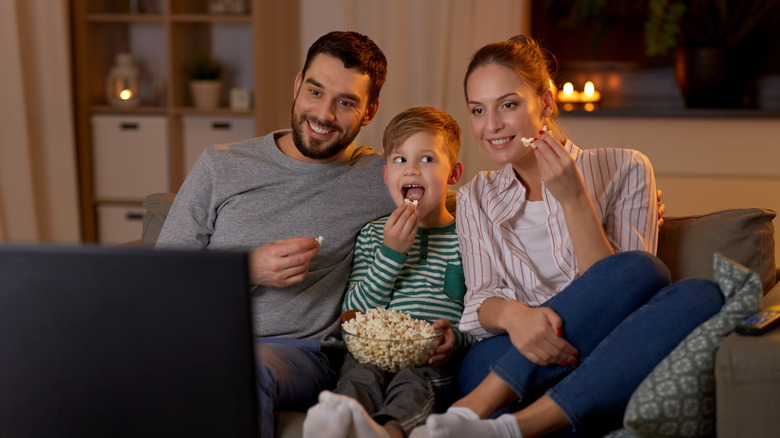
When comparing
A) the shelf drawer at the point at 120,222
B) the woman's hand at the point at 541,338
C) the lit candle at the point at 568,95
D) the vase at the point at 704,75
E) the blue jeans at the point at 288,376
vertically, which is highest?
the vase at the point at 704,75

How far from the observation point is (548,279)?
163 centimetres

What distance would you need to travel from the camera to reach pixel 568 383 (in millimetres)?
1339

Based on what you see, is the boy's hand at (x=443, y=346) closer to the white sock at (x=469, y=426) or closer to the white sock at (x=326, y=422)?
the white sock at (x=469, y=426)

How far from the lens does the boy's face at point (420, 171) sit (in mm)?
1706

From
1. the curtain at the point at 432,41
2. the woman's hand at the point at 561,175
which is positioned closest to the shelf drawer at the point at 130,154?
the curtain at the point at 432,41

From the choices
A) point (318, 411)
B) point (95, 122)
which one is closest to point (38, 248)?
point (318, 411)

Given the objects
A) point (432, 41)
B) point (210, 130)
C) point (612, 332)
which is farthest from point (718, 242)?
point (210, 130)

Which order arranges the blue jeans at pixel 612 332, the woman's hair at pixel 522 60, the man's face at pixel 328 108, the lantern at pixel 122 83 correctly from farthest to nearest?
the lantern at pixel 122 83
the man's face at pixel 328 108
the woman's hair at pixel 522 60
the blue jeans at pixel 612 332

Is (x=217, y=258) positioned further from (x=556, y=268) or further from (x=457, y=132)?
(x=457, y=132)

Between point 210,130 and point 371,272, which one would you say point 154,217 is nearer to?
point 371,272

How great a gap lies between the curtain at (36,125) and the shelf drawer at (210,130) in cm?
54

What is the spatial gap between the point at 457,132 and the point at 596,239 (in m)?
0.47

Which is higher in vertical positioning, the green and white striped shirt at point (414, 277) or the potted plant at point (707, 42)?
the potted plant at point (707, 42)

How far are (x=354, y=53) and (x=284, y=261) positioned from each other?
56cm
